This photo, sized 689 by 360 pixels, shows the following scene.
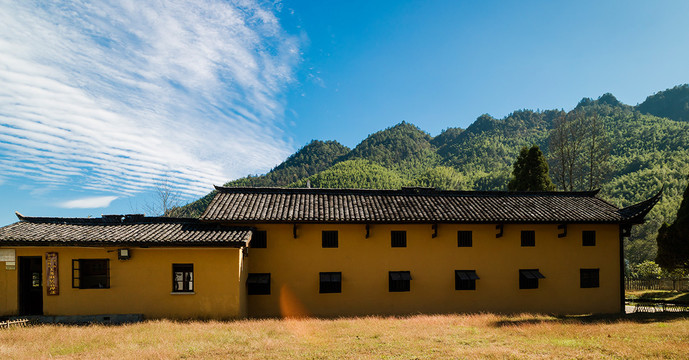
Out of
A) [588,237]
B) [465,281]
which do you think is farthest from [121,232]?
[588,237]

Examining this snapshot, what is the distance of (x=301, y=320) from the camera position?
1361 centimetres

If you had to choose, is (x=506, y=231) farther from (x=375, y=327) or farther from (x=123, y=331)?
(x=123, y=331)

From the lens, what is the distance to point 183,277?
13812 mm

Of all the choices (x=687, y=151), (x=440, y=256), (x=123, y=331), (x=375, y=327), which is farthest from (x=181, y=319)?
(x=687, y=151)

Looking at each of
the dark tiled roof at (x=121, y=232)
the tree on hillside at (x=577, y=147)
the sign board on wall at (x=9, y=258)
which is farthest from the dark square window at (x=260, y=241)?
the tree on hillside at (x=577, y=147)

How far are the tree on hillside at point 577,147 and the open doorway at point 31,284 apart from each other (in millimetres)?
36436

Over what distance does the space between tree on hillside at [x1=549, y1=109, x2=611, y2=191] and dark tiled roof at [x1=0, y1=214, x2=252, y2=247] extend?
3031 cm

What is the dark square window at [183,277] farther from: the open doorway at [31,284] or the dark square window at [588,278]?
the dark square window at [588,278]

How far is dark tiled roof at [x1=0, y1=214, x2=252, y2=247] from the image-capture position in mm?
12875

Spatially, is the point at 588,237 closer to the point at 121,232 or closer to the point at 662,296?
the point at 662,296

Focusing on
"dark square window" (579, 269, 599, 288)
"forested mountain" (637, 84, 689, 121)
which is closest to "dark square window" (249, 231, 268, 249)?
"dark square window" (579, 269, 599, 288)

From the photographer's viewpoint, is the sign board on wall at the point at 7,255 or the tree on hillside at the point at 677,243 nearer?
the sign board on wall at the point at 7,255

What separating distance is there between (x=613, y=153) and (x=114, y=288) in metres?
91.5

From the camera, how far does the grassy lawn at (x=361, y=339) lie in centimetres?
888
